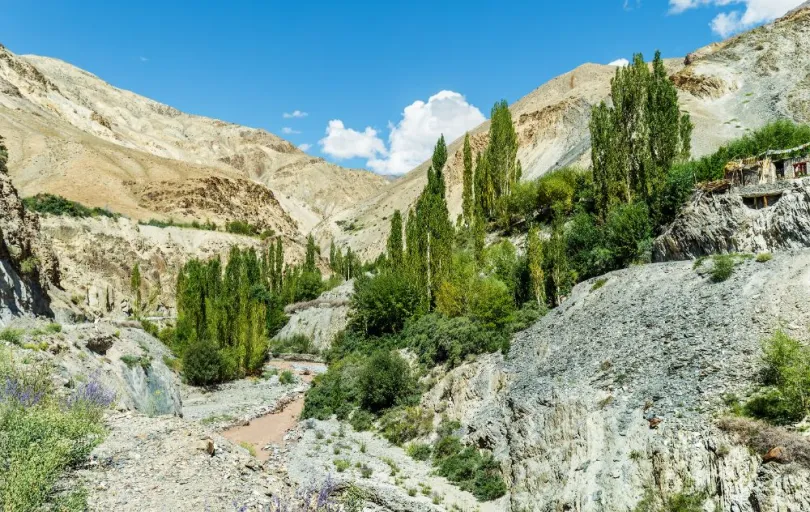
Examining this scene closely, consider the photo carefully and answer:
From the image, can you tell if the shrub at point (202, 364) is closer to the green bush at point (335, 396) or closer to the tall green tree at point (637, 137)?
the green bush at point (335, 396)

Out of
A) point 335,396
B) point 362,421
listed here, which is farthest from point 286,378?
point 362,421

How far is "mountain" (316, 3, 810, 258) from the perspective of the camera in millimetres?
41719

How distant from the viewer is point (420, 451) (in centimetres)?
1859

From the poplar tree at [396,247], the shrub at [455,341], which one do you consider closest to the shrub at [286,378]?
the shrub at [455,341]

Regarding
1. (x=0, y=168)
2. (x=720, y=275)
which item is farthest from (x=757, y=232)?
(x=0, y=168)

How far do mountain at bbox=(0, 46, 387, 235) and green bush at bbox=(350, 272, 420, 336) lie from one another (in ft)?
Answer: 134

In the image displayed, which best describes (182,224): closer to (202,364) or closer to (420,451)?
(202,364)

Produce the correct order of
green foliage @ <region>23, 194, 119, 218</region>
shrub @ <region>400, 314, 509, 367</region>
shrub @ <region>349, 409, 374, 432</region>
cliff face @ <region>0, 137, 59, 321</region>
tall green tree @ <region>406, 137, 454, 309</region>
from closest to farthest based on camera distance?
cliff face @ <region>0, 137, 59, 321</region>
shrub @ <region>400, 314, 509, 367</region>
shrub @ <region>349, 409, 374, 432</region>
tall green tree @ <region>406, 137, 454, 309</region>
green foliage @ <region>23, 194, 119, 218</region>

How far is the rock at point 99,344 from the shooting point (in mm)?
15091

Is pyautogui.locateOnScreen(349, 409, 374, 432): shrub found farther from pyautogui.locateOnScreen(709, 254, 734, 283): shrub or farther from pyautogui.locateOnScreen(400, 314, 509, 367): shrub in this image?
pyautogui.locateOnScreen(709, 254, 734, 283): shrub

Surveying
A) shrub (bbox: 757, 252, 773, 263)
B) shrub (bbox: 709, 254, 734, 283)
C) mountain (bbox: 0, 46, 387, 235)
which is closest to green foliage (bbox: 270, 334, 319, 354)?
mountain (bbox: 0, 46, 387, 235)

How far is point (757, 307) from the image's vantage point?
1337 centimetres

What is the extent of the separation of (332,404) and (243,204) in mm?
60186

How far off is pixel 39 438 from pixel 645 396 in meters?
12.5
